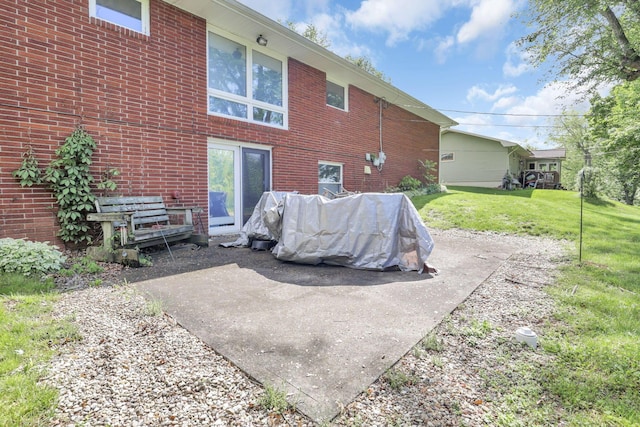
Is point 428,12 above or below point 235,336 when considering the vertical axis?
above

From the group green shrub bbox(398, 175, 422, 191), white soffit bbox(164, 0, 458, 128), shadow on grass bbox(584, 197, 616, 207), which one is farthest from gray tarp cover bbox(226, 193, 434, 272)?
shadow on grass bbox(584, 197, 616, 207)

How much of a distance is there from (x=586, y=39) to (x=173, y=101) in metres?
10.1

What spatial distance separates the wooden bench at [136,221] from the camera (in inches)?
166

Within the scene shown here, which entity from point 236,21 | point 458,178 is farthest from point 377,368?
point 458,178

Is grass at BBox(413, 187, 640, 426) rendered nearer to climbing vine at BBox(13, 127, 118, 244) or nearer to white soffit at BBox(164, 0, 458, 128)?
climbing vine at BBox(13, 127, 118, 244)

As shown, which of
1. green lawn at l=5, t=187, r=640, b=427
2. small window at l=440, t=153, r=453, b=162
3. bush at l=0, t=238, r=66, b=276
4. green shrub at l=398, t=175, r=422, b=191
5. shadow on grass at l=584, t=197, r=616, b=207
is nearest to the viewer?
green lawn at l=5, t=187, r=640, b=427

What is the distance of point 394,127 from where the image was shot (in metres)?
12.6

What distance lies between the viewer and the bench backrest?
457cm

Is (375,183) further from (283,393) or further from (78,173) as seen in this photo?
(283,393)

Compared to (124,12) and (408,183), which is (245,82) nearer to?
(124,12)

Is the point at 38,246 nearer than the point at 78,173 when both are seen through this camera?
Yes

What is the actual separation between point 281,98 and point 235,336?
6757mm

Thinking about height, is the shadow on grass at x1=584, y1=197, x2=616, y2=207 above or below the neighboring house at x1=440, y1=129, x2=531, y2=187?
below

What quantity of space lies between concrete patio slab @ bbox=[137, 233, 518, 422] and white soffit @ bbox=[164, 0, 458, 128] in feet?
15.4
